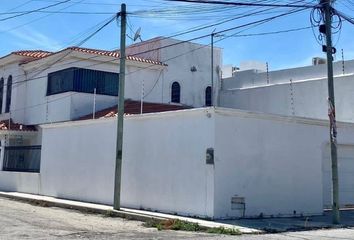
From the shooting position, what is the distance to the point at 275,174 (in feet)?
58.6

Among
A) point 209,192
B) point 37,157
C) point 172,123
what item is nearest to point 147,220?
point 209,192

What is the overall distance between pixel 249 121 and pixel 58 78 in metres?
14.7

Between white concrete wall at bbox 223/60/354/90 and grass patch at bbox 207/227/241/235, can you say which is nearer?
grass patch at bbox 207/227/241/235

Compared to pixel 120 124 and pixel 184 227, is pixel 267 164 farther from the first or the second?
pixel 120 124

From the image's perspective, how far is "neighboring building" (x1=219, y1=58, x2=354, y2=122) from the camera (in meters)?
24.2

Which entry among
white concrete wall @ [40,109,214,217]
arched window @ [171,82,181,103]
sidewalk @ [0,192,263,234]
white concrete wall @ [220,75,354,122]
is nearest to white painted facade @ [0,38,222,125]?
arched window @ [171,82,181,103]

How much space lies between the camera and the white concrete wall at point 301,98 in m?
24.0

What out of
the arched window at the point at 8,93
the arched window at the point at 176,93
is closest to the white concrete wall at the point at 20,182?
the arched window at the point at 8,93

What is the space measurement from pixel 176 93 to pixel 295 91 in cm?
822

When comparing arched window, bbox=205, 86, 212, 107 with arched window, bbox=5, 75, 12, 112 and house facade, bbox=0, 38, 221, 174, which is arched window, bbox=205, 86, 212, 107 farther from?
arched window, bbox=5, 75, 12, 112

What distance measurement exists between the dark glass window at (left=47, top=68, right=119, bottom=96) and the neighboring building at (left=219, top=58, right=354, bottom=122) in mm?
6761

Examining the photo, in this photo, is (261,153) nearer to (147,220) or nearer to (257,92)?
(147,220)

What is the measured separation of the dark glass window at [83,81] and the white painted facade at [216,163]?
6682mm

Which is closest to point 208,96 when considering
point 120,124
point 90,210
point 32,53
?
point 32,53
